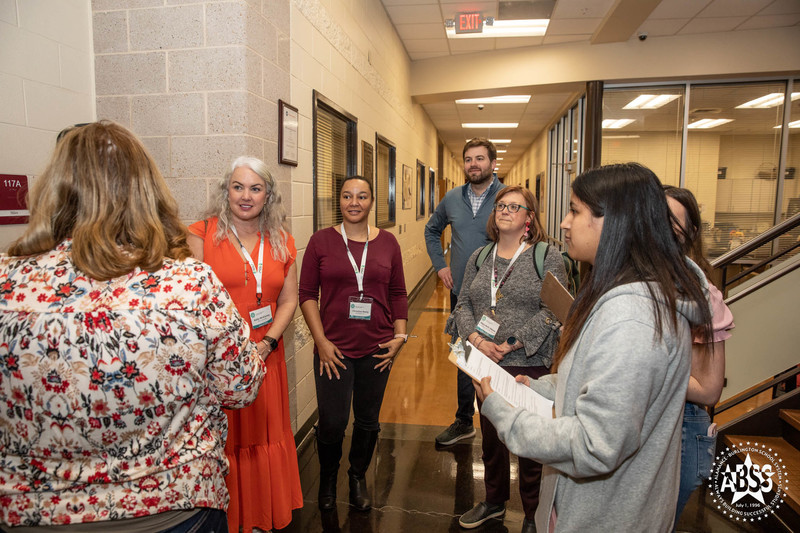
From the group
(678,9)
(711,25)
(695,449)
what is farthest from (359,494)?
(711,25)

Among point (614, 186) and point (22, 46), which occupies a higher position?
point (22, 46)

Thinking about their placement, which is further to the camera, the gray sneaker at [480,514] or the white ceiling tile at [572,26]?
the white ceiling tile at [572,26]

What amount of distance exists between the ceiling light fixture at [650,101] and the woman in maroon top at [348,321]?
5.06m

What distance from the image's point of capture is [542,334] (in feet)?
6.35

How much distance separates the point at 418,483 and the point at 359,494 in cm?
38

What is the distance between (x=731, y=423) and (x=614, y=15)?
3.98 meters

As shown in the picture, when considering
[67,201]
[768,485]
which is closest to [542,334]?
[768,485]

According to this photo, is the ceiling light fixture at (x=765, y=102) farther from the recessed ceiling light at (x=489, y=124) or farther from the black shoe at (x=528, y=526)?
the black shoe at (x=528, y=526)

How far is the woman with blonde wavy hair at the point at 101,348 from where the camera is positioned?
832mm

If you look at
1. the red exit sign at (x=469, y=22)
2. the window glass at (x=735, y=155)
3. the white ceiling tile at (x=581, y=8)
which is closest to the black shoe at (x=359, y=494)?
the red exit sign at (x=469, y=22)

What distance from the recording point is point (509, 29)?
5.30 meters

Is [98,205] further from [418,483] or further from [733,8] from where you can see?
[733,8]

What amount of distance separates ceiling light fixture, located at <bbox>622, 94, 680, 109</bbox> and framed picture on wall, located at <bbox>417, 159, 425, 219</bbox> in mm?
3437

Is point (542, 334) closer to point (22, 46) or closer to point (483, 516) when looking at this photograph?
point (483, 516)
